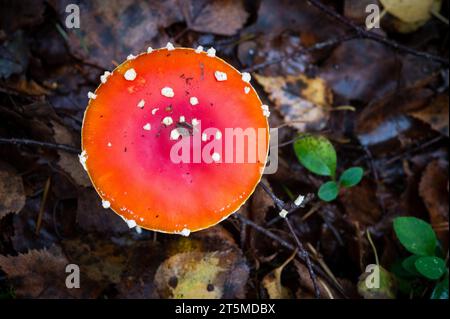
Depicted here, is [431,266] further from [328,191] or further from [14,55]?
[14,55]

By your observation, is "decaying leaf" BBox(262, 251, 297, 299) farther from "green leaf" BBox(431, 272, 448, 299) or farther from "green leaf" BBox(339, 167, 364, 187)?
"green leaf" BBox(431, 272, 448, 299)

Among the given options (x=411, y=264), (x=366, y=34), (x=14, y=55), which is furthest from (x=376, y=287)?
(x=14, y=55)

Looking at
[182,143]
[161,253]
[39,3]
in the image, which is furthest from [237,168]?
[39,3]

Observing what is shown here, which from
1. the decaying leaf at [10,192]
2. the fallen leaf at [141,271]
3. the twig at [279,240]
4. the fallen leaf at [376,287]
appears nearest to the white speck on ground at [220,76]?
the twig at [279,240]

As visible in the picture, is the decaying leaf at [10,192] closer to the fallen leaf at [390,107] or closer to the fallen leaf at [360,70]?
the fallen leaf at [360,70]

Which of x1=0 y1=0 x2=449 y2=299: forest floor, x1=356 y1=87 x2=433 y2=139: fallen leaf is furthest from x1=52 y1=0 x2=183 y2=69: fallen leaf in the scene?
x1=356 y1=87 x2=433 y2=139: fallen leaf

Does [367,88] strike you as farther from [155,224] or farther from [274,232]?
[155,224]
